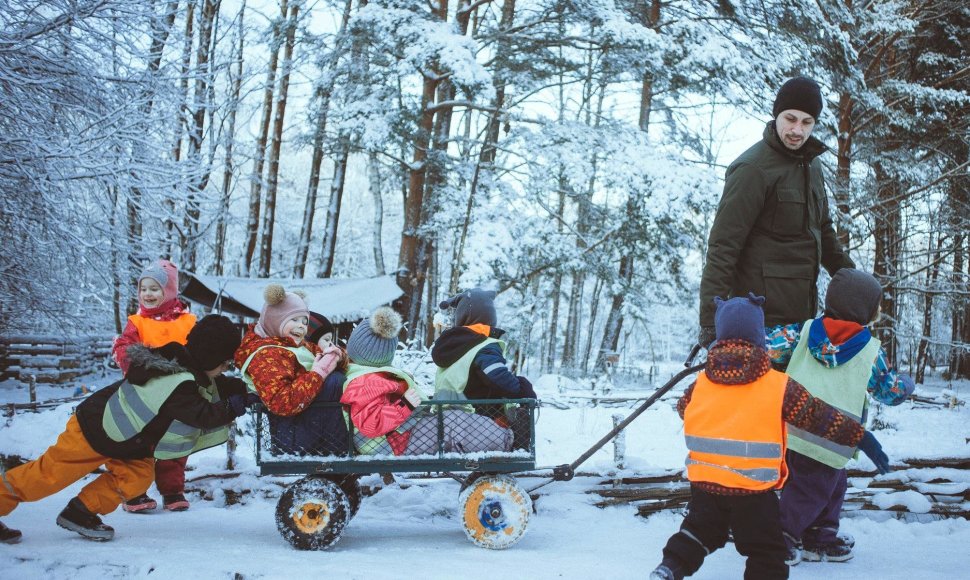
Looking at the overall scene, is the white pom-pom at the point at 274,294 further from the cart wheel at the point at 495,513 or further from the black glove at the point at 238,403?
the cart wheel at the point at 495,513

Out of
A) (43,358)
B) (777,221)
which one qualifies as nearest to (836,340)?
(777,221)

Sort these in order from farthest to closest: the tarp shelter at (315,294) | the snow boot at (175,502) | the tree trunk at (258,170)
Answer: the tree trunk at (258,170) < the tarp shelter at (315,294) < the snow boot at (175,502)

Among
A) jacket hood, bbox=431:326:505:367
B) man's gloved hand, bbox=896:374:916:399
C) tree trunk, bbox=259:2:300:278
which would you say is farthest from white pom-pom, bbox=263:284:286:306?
tree trunk, bbox=259:2:300:278

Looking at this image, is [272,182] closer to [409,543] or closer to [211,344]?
[211,344]

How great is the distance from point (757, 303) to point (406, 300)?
11377 mm

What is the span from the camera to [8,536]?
334cm

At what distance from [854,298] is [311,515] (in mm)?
2709

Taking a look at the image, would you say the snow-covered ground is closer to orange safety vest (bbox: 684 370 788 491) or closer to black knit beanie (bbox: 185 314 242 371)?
orange safety vest (bbox: 684 370 788 491)

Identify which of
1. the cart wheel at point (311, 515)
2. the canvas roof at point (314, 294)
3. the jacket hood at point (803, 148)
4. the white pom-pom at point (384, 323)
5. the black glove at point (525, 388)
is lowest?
the cart wheel at point (311, 515)

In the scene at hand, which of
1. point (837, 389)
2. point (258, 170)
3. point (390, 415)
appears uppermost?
point (258, 170)

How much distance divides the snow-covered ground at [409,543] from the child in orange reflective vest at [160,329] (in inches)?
5.0

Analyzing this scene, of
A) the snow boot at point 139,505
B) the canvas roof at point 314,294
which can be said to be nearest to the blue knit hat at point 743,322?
the snow boot at point 139,505

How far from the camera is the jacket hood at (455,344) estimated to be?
3924 millimetres

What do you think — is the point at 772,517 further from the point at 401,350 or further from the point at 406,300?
the point at 406,300
